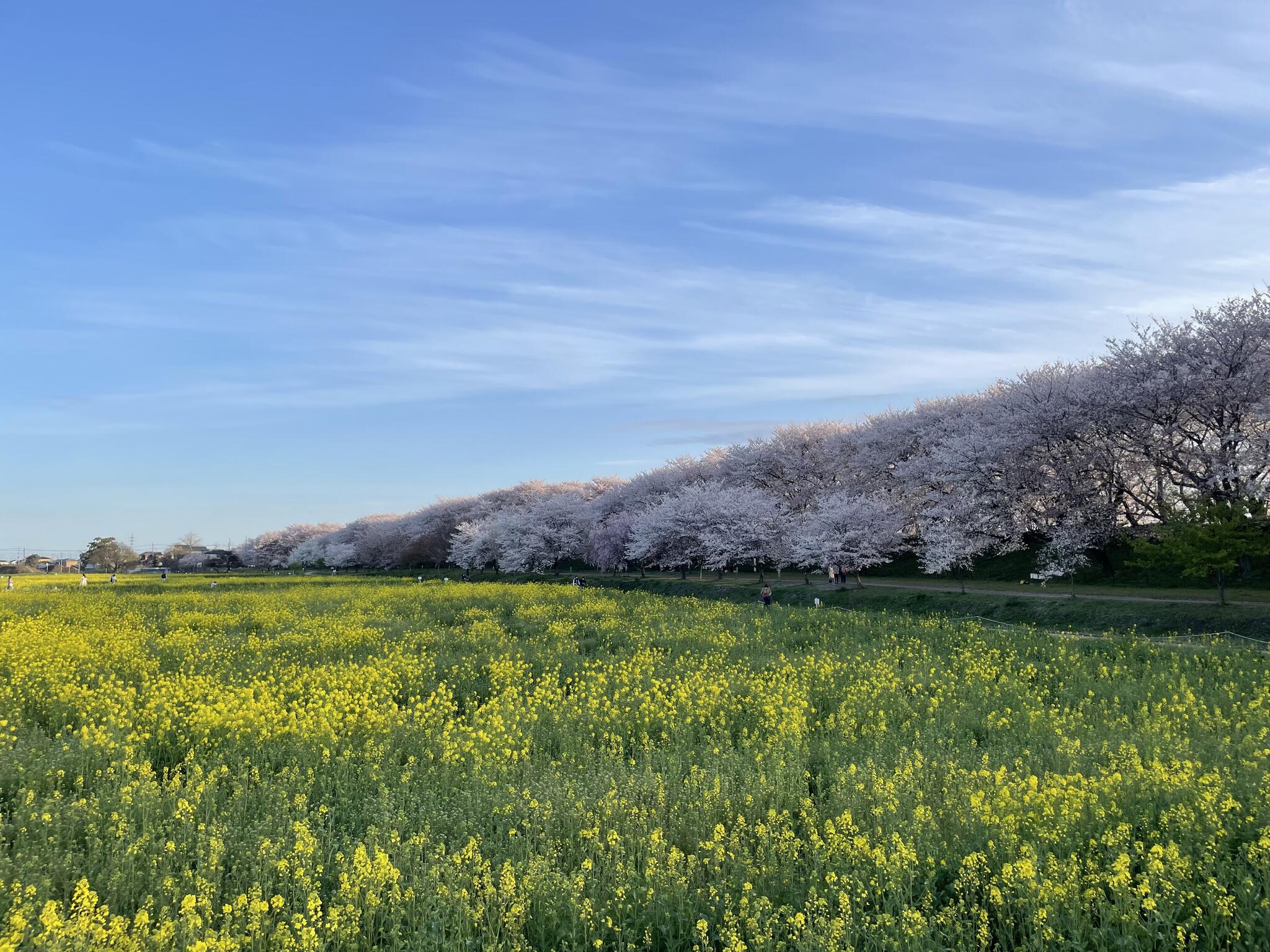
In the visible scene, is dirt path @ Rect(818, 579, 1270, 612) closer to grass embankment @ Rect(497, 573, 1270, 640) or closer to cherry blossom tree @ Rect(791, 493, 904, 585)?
grass embankment @ Rect(497, 573, 1270, 640)

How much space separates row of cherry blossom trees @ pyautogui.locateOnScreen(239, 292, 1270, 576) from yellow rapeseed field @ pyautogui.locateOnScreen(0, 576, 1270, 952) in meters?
23.8

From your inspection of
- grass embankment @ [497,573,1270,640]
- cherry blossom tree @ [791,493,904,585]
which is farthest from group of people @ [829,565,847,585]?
grass embankment @ [497,573,1270,640]

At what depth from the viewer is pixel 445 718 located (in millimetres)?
13008

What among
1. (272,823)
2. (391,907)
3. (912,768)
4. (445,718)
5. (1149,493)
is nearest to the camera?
(391,907)

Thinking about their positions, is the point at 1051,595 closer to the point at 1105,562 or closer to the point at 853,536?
the point at 1105,562

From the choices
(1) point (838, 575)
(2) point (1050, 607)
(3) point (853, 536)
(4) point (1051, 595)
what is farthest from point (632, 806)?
(1) point (838, 575)

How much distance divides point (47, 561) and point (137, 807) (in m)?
196

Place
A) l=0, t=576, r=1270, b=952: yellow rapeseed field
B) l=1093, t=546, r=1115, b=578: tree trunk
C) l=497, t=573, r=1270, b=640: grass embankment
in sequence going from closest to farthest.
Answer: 1. l=0, t=576, r=1270, b=952: yellow rapeseed field
2. l=497, t=573, r=1270, b=640: grass embankment
3. l=1093, t=546, r=1115, b=578: tree trunk

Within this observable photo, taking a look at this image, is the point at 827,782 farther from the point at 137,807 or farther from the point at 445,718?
the point at 137,807

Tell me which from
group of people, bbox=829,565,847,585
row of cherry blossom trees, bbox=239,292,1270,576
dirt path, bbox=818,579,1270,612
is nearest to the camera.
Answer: dirt path, bbox=818,579,1270,612

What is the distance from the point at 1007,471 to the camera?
44.8 m

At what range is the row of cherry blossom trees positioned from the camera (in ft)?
117

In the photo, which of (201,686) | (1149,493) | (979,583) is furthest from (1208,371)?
(201,686)

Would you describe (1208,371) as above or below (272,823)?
above
